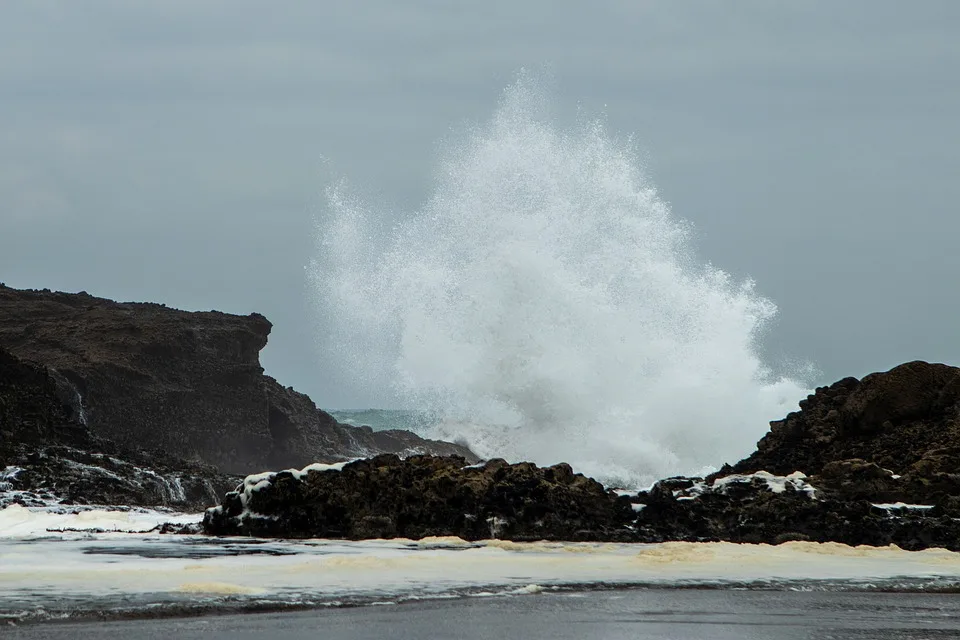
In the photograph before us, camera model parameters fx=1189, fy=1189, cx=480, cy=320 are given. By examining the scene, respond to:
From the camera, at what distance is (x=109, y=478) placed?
22.8 meters

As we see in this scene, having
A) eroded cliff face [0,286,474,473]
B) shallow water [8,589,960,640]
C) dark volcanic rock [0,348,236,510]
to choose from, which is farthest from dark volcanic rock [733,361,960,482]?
eroded cliff face [0,286,474,473]

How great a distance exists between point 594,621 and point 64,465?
17244mm

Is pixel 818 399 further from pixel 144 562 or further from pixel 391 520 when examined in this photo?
pixel 144 562

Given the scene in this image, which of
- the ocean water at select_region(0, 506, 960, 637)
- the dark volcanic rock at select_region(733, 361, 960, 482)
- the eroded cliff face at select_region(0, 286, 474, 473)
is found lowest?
the ocean water at select_region(0, 506, 960, 637)

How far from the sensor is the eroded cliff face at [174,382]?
110 ft

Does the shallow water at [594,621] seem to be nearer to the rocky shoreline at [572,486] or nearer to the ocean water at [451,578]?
the ocean water at [451,578]

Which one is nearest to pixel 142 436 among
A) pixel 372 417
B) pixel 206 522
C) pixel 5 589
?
pixel 206 522

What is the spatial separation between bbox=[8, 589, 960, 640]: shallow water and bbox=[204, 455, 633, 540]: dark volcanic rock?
16.7 feet

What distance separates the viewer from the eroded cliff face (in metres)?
33.5

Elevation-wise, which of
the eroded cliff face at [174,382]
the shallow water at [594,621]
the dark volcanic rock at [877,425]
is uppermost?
the eroded cliff face at [174,382]

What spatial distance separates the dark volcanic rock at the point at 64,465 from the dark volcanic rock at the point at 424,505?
6798mm

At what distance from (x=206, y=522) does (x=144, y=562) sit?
4604 mm

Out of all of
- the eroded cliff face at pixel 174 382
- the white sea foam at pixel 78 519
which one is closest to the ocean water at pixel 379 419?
the eroded cliff face at pixel 174 382

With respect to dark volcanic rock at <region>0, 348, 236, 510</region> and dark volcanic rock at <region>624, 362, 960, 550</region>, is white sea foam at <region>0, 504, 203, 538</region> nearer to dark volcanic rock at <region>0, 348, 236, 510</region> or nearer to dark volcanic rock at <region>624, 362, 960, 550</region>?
dark volcanic rock at <region>0, 348, 236, 510</region>
